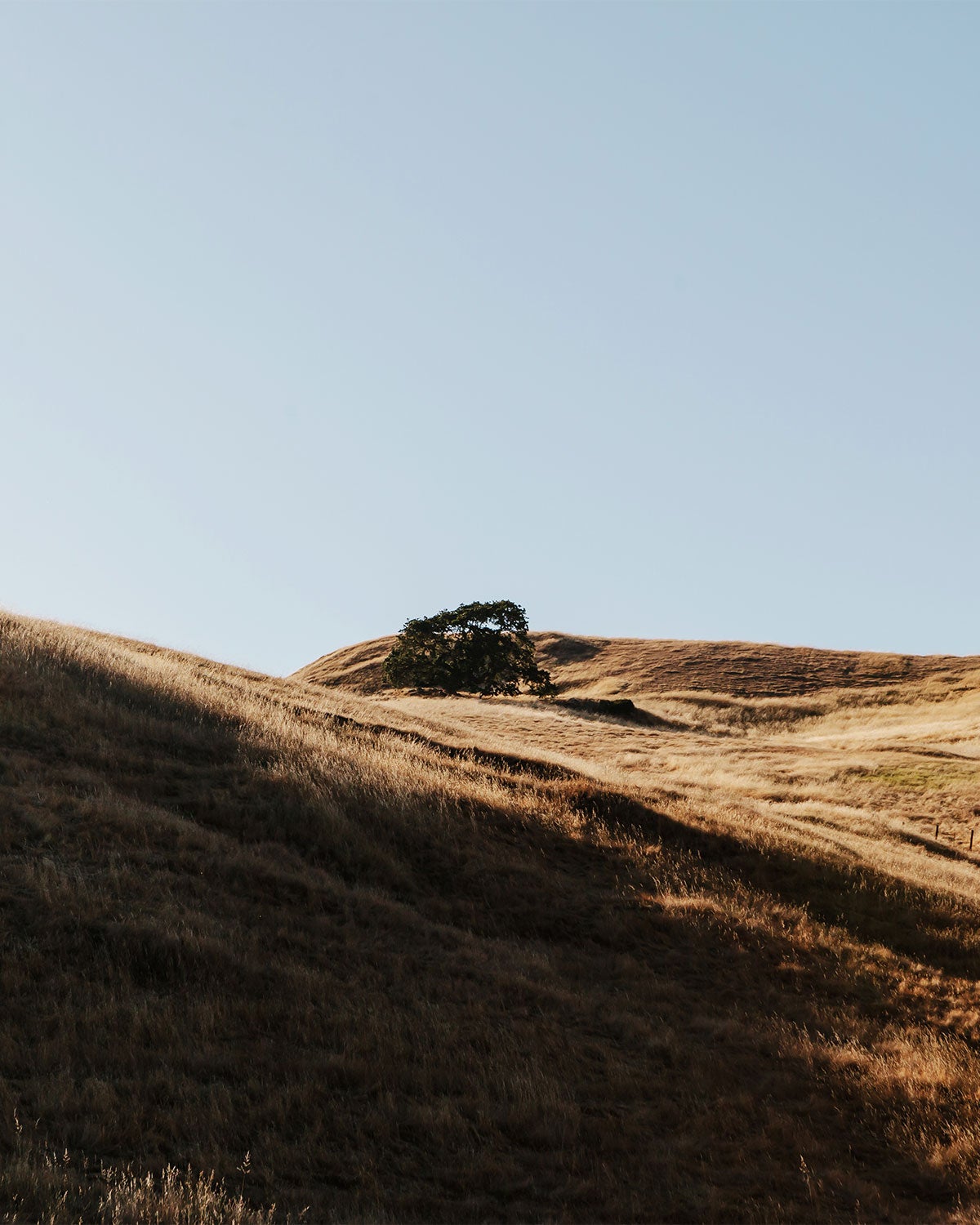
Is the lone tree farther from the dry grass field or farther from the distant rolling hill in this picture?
the dry grass field

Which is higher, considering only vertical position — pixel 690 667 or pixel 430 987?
pixel 690 667

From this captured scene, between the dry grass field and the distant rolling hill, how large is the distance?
2186 inches

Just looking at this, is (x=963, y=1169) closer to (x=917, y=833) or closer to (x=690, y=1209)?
(x=690, y=1209)

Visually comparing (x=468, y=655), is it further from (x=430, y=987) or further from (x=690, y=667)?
(x=430, y=987)

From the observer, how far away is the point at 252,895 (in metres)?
11.2

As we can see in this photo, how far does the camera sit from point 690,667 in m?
82.1

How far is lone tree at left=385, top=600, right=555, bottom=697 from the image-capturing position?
66875 millimetres

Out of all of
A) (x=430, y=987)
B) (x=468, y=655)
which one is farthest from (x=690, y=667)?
(x=430, y=987)

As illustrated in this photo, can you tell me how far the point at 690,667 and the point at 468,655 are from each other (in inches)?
950

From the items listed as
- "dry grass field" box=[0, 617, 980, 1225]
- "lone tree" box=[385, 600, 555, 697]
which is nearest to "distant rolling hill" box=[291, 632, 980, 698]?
"lone tree" box=[385, 600, 555, 697]

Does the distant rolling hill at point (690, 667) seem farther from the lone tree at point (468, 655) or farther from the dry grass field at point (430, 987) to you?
the dry grass field at point (430, 987)

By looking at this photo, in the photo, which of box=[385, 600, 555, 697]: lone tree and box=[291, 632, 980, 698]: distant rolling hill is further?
box=[291, 632, 980, 698]: distant rolling hill

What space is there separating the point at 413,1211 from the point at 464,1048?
7.64ft

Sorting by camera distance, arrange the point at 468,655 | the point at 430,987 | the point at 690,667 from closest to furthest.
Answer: the point at 430,987, the point at 468,655, the point at 690,667
